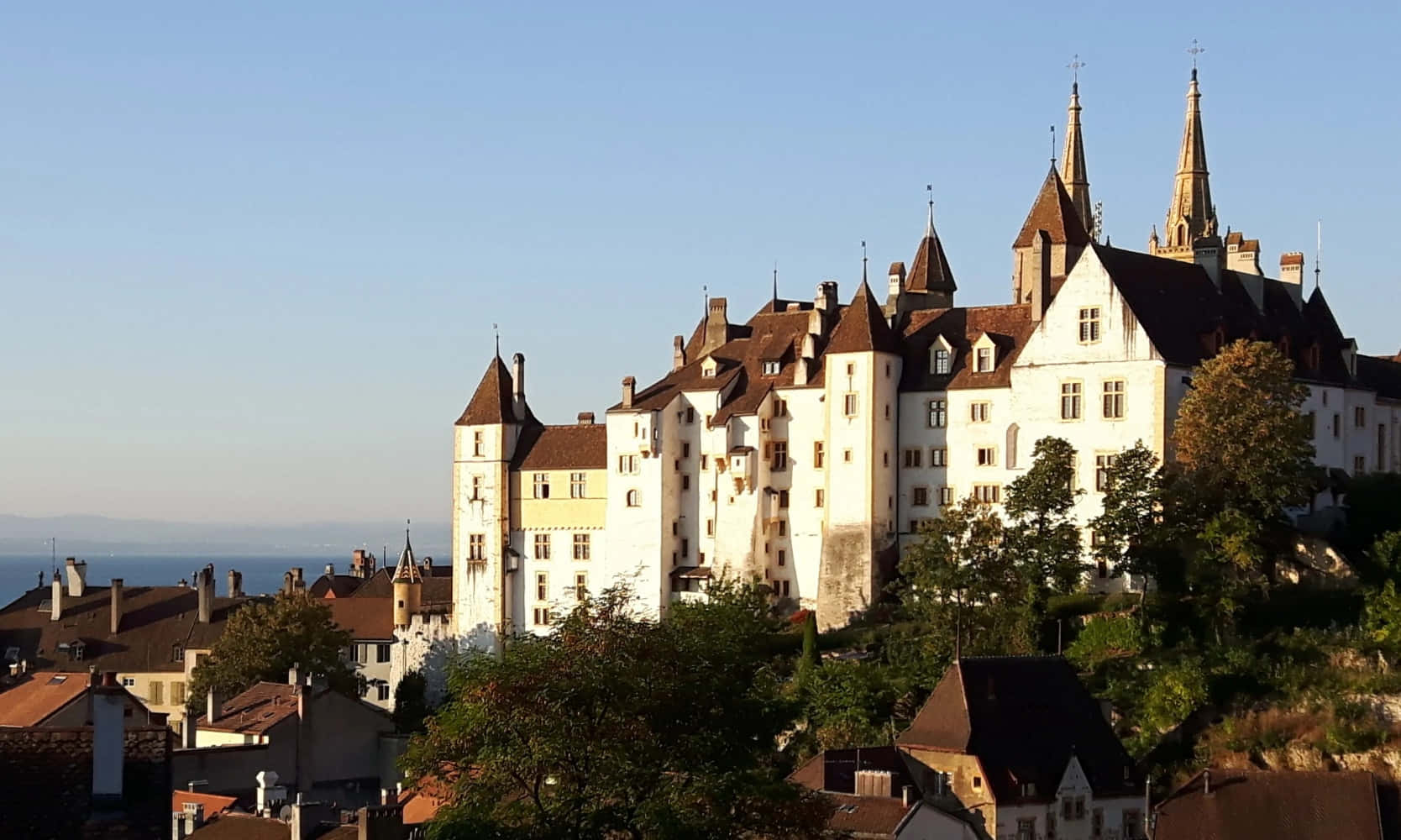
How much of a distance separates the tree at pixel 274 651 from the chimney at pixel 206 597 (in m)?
11.6

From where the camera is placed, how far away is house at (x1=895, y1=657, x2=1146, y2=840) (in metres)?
67.6

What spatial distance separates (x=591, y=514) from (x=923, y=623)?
2000cm

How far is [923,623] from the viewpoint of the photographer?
8644 cm

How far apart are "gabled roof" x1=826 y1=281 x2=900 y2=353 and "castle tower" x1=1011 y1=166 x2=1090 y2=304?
5.80 m

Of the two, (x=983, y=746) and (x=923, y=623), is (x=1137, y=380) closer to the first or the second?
(x=923, y=623)

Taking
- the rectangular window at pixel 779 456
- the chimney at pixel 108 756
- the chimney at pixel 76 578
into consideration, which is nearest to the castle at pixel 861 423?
the rectangular window at pixel 779 456

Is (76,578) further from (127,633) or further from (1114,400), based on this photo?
(1114,400)

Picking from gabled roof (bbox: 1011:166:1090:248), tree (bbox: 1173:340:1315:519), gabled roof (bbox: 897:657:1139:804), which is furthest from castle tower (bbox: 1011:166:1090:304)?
gabled roof (bbox: 897:657:1139:804)

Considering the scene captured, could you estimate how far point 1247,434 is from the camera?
80.9 m

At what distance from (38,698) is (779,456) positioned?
1423 inches

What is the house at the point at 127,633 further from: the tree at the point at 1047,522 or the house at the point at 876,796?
the house at the point at 876,796

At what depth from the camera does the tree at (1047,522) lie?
83.4 m

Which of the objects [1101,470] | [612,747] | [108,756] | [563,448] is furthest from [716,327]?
[108,756]

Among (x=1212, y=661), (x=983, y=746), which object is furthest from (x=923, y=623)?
(x=983, y=746)
